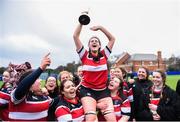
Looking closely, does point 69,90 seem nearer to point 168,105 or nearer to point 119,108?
point 119,108

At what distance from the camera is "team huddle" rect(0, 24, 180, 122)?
466 centimetres

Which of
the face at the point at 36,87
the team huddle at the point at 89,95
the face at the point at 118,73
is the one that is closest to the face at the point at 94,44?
the team huddle at the point at 89,95

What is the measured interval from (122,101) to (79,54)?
131cm

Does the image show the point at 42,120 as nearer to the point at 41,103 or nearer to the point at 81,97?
the point at 41,103

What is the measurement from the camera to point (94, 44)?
615 cm

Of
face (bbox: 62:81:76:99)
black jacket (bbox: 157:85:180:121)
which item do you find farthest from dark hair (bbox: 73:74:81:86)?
black jacket (bbox: 157:85:180:121)

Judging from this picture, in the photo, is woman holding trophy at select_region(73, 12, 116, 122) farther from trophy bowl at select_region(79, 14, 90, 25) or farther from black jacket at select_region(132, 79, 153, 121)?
black jacket at select_region(132, 79, 153, 121)

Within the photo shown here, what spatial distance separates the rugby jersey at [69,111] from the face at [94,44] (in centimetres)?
114

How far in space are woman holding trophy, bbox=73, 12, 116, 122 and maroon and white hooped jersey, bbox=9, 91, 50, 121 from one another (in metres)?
1.24

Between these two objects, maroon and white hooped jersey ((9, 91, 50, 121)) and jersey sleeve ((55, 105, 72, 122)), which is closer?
maroon and white hooped jersey ((9, 91, 50, 121))

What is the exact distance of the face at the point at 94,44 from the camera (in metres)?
6.14

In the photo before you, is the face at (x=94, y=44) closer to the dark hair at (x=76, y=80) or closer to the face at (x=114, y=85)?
the face at (x=114, y=85)

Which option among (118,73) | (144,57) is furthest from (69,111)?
(144,57)

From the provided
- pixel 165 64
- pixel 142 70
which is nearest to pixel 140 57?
pixel 165 64
